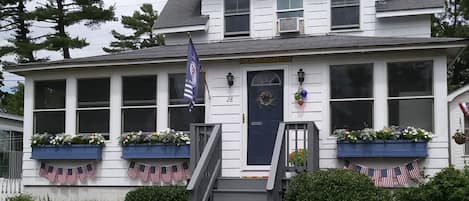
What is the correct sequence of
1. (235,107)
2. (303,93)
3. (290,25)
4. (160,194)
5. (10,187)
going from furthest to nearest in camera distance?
(10,187), (290,25), (235,107), (303,93), (160,194)

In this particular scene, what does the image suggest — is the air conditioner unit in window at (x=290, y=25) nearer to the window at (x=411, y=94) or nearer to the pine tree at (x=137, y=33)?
the window at (x=411, y=94)

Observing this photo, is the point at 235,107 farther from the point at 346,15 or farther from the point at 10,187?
the point at 10,187

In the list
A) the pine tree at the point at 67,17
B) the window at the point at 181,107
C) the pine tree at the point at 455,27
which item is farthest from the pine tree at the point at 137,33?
the window at the point at 181,107

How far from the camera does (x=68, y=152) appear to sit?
1392 cm

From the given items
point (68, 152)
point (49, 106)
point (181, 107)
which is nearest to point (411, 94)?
point (181, 107)

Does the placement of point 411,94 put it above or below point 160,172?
above

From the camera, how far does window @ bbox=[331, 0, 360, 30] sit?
1479cm

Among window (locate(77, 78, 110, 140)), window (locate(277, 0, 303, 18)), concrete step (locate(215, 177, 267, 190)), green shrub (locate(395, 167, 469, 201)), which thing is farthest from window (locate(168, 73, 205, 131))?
green shrub (locate(395, 167, 469, 201))

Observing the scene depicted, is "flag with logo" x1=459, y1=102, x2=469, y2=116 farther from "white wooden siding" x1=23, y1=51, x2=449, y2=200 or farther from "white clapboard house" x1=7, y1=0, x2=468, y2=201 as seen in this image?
"white wooden siding" x1=23, y1=51, x2=449, y2=200

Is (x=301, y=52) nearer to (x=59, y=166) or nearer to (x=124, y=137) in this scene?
(x=124, y=137)

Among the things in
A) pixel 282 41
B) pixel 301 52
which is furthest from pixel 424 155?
pixel 282 41

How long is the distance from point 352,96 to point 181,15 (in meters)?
6.03

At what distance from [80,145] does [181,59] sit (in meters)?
2.99

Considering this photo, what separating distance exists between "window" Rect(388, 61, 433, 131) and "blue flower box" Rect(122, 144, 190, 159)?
4306mm
